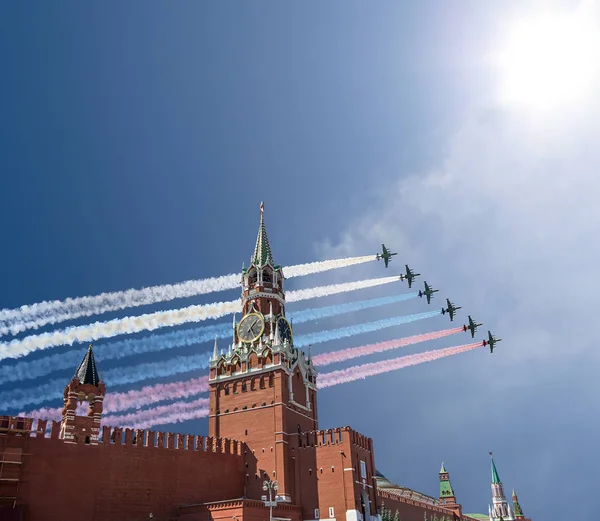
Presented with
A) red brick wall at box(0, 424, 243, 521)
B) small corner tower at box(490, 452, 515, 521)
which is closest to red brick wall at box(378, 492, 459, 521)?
red brick wall at box(0, 424, 243, 521)

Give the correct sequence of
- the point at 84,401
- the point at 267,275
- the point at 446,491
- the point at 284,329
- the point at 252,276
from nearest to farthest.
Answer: the point at 84,401 → the point at 284,329 → the point at 252,276 → the point at 267,275 → the point at 446,491

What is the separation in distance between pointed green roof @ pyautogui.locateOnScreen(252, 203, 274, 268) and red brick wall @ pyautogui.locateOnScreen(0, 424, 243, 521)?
25.9 meters

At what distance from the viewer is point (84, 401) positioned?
52.0 meters

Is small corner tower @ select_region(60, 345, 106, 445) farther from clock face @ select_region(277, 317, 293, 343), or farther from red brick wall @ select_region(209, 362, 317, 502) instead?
clock face @ select_region(277, 317, 293, 343)

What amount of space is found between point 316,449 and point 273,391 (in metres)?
7.76

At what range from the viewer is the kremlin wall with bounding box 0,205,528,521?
150 ft

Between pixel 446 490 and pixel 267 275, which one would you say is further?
pixel 446 490

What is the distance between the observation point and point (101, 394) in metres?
52.4

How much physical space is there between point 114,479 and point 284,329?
2794cm

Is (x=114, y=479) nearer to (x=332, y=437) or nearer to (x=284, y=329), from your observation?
(x=332, y=437)

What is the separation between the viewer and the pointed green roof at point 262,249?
76.7m

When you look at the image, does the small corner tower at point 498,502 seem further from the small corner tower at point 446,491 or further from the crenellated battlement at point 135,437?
the crenellated battlement at point 135,437

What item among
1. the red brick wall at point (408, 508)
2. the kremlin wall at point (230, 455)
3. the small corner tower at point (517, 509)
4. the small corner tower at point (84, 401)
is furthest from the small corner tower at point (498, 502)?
the small corner tower at point (84, 401)

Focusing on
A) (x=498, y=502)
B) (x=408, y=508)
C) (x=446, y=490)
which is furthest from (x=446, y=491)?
(x=408, y=508)
